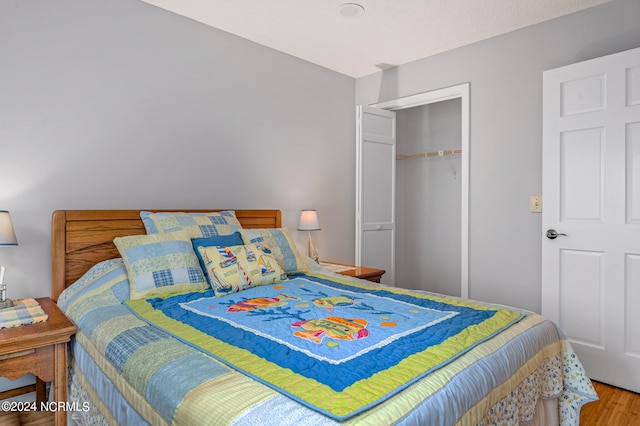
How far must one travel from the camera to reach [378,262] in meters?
3.83

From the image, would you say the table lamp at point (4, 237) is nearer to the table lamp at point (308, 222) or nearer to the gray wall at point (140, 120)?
the gray wall at point (140, 120)

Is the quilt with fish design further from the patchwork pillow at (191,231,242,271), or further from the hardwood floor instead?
the hardwood floor

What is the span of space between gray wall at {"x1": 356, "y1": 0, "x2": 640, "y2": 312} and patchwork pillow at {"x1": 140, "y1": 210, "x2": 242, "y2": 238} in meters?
2.01

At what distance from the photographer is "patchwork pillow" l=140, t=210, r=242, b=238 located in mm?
2305

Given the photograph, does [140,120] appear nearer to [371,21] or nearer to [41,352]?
[41,352]

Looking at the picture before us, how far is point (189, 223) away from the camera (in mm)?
2373

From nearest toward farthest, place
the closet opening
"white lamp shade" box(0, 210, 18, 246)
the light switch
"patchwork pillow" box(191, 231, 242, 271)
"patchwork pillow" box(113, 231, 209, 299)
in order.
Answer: "white lamp shade" box(0, 210, 18, 246), "patchwork pillow" box(113, 231, 209, 299), "patchwork pillow" box(191, 231, 242, 271), the light switch, the closet opening

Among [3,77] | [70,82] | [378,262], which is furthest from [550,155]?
[3,77]

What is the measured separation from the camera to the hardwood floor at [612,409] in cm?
207

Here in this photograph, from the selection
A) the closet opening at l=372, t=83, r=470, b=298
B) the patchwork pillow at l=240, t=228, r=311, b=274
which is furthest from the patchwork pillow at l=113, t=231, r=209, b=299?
the closet opening at l=372, t=83, r=470, b=298

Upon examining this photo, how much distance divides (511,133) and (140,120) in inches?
106

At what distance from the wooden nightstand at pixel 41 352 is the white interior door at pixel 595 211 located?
9.49ft

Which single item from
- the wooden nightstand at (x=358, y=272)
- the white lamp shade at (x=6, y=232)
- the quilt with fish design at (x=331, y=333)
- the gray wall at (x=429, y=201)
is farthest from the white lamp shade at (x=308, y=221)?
the white lamp shade at (x=6, y=232)

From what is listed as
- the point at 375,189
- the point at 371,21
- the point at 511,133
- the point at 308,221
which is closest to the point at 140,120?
the point at 308,221
